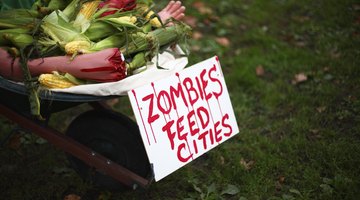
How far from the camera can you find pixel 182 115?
2.05 m

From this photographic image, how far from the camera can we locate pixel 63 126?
319 centimetres

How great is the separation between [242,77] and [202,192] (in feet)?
4.77

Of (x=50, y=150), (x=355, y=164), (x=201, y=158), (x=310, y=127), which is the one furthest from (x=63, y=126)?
(x=355, y=164)

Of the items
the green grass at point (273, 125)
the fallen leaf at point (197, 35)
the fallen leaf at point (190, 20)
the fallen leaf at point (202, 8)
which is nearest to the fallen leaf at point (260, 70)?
the green grass at point (273, 125)

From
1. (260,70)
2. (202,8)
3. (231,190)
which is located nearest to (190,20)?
(202,8)

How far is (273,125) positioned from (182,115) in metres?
1.24

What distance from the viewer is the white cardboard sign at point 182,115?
192 cm

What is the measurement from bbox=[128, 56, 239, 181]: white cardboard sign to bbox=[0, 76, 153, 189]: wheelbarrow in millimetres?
223

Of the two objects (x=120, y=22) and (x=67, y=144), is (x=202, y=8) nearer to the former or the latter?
(x=120, y=22)

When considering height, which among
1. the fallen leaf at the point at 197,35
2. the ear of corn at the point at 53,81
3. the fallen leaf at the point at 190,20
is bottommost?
the fallen leaf at the point at 197,35

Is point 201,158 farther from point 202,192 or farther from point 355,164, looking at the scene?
point 355,164

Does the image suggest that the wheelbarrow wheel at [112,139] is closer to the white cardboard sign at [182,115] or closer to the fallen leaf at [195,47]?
the white cardboard sign at [182,115]

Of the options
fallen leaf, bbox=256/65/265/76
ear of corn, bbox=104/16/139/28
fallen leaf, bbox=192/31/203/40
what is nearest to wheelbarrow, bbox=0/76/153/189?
ear of corn, bbox=104/16/139/28

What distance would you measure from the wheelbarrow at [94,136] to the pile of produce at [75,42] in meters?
0.10
